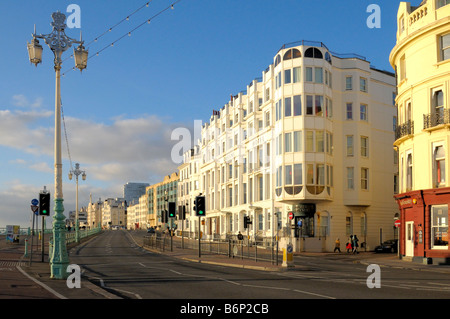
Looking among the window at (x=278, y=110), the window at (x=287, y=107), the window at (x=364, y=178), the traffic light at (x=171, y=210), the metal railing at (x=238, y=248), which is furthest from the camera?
the window at (x=364, y=178)

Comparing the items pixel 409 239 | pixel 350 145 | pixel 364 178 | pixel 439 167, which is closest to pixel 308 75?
pixel 350 145

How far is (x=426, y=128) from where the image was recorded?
3250 centimetres

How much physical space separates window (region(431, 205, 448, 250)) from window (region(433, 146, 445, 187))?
152 centimetres

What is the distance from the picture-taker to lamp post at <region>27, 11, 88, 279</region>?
64.1 feet

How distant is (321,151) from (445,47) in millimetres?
18673

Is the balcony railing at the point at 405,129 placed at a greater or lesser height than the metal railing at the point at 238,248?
greater

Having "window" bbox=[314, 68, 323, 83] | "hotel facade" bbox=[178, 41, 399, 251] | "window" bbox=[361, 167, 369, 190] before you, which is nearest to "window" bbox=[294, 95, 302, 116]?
"hotel facade" bbox=[178, 41, 399, 251]

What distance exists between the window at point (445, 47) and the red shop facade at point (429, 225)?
8.07 metres

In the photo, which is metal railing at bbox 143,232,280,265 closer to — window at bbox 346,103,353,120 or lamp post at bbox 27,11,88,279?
lamp post at bbox 27,11,88,279

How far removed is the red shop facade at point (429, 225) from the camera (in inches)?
1242

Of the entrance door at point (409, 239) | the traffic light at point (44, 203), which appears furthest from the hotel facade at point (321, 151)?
the traffic light at point (44, 203)

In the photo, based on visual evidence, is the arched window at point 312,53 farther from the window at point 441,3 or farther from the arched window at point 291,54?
the window at point 441,3
